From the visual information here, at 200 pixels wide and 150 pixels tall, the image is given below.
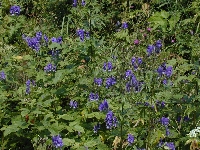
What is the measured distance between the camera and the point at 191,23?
6176mm

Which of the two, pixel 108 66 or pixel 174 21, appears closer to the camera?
pixel 108 66

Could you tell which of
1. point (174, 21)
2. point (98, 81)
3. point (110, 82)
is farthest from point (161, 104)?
point (174, 21)

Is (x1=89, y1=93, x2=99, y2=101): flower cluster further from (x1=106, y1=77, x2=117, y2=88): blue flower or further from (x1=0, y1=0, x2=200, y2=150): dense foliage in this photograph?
(x1=106, y1=77, x2=117, y2=88): blue flower

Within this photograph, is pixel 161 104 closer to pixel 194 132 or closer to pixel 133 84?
pixel 133 84

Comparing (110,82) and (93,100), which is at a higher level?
(110,82)

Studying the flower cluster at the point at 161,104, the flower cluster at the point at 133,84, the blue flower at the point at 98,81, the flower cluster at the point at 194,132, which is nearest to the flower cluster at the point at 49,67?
the blue flower at the point at 98,81

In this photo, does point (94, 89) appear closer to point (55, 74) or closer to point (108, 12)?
point (55, 74)

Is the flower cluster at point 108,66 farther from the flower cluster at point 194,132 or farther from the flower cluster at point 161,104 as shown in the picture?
the flower cluster at point 194,132

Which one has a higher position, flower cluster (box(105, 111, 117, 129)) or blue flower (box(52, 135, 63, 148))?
flower cluster (box(105, 111, 117, 129))

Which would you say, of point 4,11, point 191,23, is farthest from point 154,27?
point 4,11

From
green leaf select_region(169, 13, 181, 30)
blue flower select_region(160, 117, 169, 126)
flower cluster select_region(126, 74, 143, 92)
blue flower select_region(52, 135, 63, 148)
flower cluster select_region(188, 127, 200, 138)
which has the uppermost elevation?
green leaf select_region(169, 13, 181, 30)

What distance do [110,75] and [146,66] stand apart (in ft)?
1.25

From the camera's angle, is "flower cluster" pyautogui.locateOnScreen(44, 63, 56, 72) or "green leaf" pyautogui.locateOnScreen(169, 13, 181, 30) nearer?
"flower cluster" pyautogui.locateOnScreen(44, 63, 56, 72)

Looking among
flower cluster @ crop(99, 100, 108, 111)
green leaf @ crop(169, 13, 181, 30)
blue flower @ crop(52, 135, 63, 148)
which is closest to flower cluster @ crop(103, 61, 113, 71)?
flower cluster @ crop(99, 100, 108, 111)
